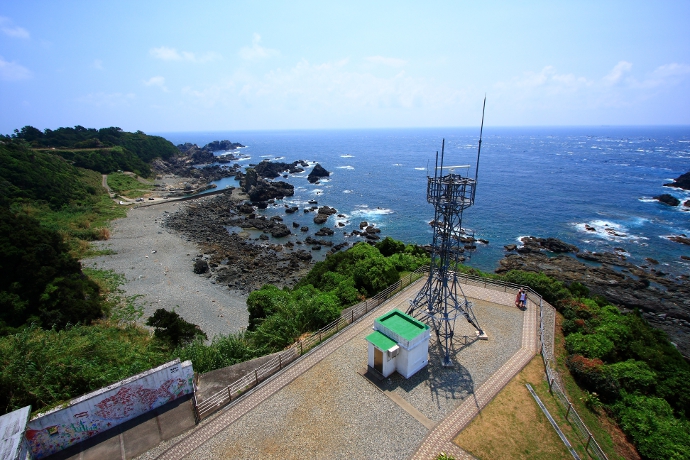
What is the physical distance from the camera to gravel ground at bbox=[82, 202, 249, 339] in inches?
1254

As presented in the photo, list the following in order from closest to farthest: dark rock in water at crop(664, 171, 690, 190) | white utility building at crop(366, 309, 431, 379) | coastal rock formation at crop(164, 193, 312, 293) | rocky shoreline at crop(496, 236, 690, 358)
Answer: white utility building at crop(366, 309, 431, 379)
rocky shoreline at crop(496, 236, 690, 358)
coastal rock formation at crop(164, 193, 312, 293)
dark rock in water at crop(664, 171, 690, 190)

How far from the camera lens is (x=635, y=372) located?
1440 centimetres

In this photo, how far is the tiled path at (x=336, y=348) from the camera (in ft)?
37.5

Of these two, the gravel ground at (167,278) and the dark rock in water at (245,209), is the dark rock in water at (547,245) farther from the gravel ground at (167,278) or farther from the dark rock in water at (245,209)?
the dark rock in water at (245,209)

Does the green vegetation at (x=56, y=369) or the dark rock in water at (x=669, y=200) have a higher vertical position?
the green vegetation at (x=56, y=369)

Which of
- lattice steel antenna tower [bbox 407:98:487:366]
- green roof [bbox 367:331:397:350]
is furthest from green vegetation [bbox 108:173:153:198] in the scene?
lattice steel antenna tower [bbox 407:98:487:366]

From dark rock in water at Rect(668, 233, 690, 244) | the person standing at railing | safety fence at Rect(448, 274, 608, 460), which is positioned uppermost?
the person standing at railing

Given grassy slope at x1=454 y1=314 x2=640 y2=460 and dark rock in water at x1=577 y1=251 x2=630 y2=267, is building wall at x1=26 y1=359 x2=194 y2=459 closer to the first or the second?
grassy slope at x1=454 y1=314 x2=640 y2=460

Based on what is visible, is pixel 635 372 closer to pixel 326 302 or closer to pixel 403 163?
pixel 326 302

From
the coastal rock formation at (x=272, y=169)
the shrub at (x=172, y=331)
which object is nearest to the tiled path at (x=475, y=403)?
the shrub at (x=172, y=331)

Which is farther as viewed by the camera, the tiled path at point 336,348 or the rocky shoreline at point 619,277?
the rocky shoreline at point 619,277

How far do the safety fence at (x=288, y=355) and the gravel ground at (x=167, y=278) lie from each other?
15.5 m

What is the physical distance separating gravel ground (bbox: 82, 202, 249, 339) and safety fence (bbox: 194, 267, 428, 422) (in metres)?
15.5

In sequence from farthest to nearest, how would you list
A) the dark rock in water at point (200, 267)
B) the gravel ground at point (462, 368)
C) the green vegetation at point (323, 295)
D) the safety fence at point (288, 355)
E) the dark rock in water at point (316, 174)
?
1. the dark rock in water at point (316, 174)
2. the dark rock in water at point (200, 267)
3. the green vegetation at point (323, 295)
4. the gravel ground at point (462, 368)
5. the safety fence at point (288, 355)
